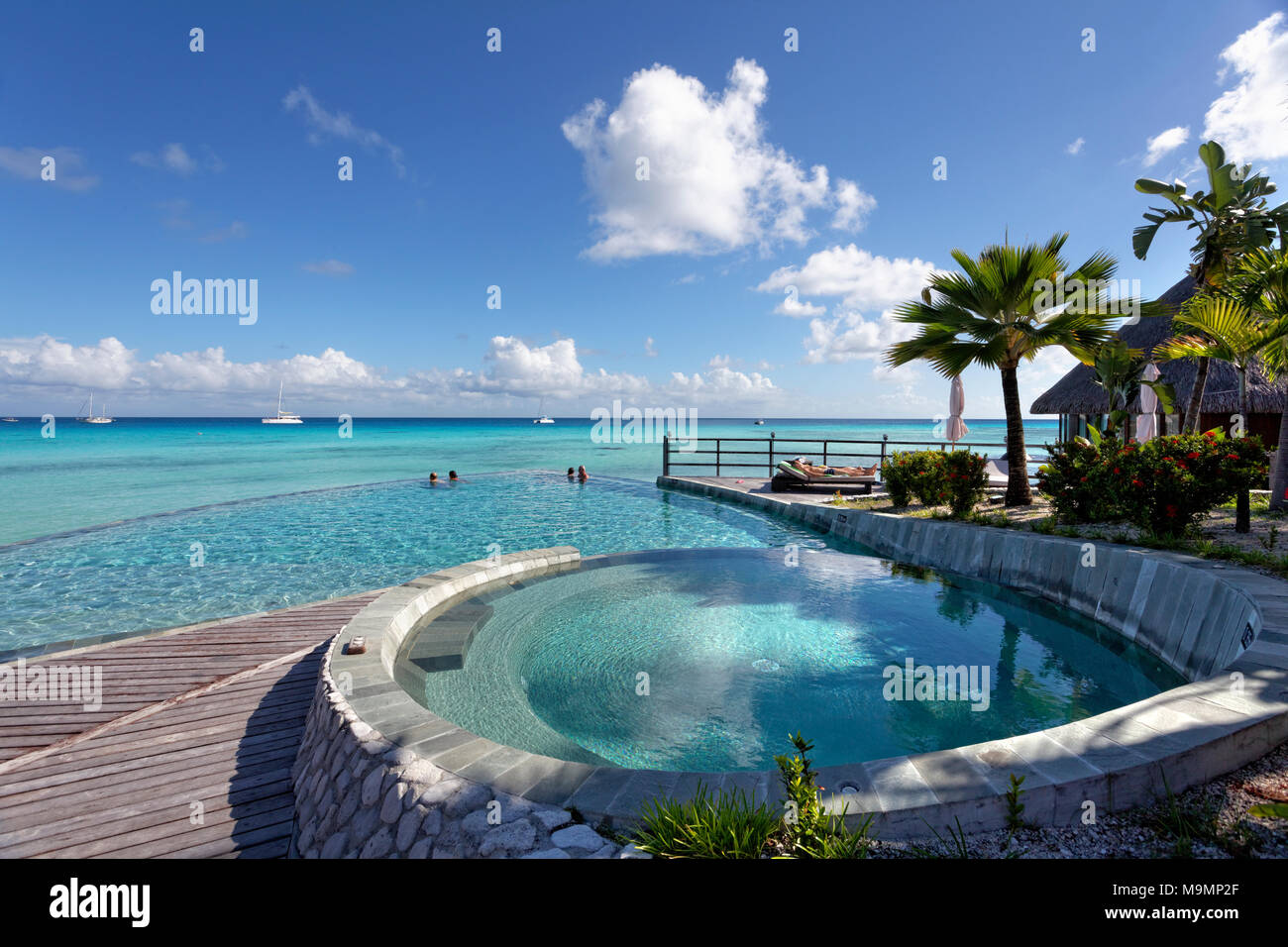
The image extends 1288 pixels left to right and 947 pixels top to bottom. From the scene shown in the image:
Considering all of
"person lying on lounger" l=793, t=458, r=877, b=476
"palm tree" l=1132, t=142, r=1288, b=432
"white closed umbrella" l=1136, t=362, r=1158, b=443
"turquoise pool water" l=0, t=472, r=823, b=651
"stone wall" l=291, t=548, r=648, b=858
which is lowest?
"turquoise pool water" l=0, t=472, r=823, b=651

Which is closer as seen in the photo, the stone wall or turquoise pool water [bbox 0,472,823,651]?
the stone wall

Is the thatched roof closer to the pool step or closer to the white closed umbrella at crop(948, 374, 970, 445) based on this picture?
the white closed umbrella at crop(948, 374, 970, 445)

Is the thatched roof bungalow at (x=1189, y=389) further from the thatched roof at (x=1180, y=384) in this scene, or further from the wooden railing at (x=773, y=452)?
the wooden railing at (x=773, y=452)

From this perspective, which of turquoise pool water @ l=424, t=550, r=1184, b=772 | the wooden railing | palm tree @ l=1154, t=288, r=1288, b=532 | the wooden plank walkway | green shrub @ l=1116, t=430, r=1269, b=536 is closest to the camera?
the wooden plank walkway

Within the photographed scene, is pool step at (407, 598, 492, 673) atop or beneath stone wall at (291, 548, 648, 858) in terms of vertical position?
beneath

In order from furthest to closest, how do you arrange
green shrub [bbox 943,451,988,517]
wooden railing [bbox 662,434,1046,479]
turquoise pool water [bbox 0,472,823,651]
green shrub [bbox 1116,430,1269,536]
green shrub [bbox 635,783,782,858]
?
wooden railing [bbox 662,434,1046,479] < green shrub [bbox 943,451,988,517] < turquoise pool water [bbox 0,472,823,651] < green shrub [bbox 1116,430,1269,536] < green shrub [bbox 635,783,782,858]

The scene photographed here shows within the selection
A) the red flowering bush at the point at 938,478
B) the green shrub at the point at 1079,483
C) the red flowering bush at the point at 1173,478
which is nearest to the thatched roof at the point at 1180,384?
the green shrub at the point at 1079,483

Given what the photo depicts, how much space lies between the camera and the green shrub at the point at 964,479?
10.2 metres

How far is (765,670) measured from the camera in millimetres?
5273

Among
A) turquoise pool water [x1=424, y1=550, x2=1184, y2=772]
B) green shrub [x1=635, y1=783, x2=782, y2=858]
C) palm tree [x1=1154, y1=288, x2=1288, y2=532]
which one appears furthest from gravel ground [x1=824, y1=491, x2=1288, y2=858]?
palm tree [x1=1154, y1=288, x2=1288, y2=532]

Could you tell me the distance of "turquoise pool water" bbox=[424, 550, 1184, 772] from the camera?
415 centimetres

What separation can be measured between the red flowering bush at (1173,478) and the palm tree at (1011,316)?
6.48 feet

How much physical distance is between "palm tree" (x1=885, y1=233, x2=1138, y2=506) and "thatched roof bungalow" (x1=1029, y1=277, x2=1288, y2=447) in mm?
5113
